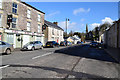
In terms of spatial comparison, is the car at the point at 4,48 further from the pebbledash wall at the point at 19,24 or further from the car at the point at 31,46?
the pebbledash wall at the point at 19,24

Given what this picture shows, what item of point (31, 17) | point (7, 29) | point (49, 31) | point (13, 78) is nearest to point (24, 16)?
point (31, 17)

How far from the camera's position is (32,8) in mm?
25469

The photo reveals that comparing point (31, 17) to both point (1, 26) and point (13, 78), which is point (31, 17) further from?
point (13, 78)

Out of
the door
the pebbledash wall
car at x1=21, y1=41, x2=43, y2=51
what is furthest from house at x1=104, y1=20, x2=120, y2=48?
the door

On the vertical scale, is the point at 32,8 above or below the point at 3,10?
above

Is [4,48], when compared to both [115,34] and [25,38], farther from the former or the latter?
[115,34]

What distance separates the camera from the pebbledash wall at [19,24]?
18.3 meters

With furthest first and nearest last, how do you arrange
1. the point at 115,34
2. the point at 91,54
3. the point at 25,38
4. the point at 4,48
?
the point at 25,38, the point at 115,34, the point at 91,54, the point at 4,48

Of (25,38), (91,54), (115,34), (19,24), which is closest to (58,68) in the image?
(91,54)

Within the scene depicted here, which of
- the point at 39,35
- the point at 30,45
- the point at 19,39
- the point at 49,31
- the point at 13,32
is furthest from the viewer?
the point at 49,31

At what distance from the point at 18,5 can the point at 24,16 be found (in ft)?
8.29

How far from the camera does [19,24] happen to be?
21.2 metres

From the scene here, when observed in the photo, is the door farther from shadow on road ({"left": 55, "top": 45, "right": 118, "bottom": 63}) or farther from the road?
the road

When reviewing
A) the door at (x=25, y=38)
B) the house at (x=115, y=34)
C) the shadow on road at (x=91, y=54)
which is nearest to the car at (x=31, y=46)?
the shadow on road at (x=91, y=54)
